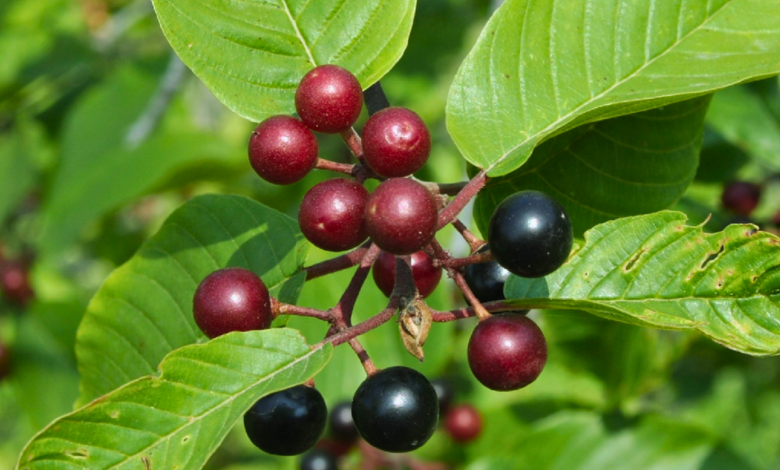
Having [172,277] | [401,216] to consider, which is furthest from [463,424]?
[401,216]

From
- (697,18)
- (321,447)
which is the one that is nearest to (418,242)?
(697,18)

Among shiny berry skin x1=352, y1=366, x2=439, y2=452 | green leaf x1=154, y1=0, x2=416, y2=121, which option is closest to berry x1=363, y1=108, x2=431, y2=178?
green leaf x1=154, y1=0, x2=416, y2=121

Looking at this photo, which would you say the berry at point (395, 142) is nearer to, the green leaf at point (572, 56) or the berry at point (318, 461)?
the green leaf at point (572, 56)

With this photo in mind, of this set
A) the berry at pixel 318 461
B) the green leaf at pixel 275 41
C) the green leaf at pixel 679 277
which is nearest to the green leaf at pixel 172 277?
the green leaf at pixel 275 41

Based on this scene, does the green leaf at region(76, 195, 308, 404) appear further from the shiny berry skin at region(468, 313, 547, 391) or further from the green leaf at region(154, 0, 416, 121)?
the shiny berry skin at region(468, 313, 547, 391)

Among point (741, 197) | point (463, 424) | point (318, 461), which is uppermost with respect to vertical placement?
point (741, 197)

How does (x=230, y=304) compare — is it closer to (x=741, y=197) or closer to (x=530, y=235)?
(x=530, y=235)
